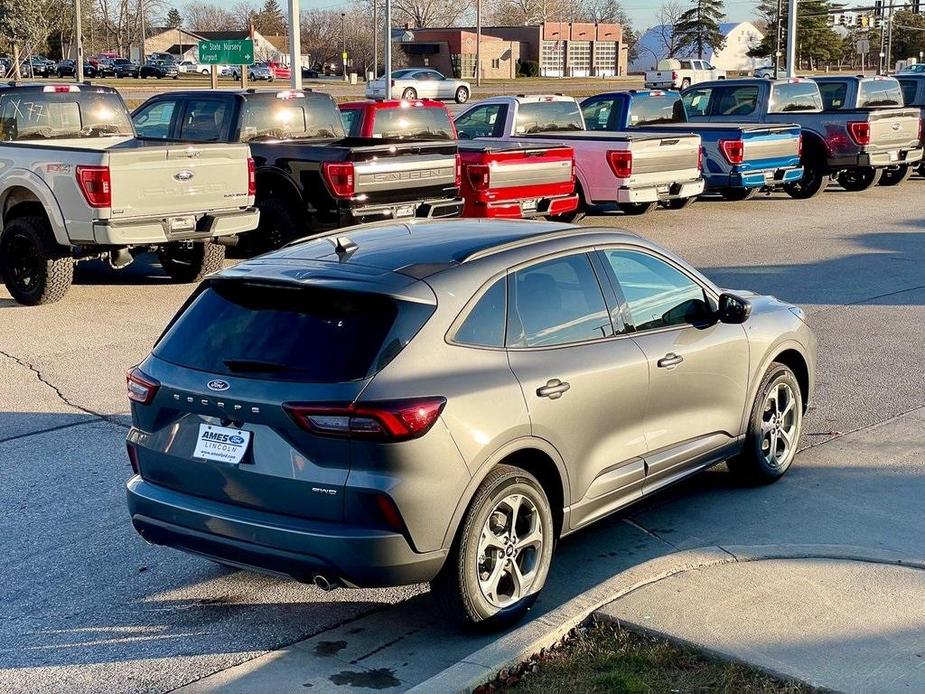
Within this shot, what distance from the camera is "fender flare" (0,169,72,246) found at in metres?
12.0

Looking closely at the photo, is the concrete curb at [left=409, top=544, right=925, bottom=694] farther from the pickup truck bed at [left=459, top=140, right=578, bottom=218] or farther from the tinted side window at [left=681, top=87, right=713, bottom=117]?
the tinted side window at [left=681, top=87, right=713, bottom=117]

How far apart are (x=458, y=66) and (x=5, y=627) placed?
10315 centimetres

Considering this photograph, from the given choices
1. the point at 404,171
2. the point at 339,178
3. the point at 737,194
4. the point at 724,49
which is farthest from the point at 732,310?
the point at 724,49

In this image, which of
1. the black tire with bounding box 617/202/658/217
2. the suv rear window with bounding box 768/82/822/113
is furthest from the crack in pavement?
the suv rear window with bounding box 768/82/822/113

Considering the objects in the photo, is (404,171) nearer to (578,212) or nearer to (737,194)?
(578,212)

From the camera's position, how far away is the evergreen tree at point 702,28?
126000mm

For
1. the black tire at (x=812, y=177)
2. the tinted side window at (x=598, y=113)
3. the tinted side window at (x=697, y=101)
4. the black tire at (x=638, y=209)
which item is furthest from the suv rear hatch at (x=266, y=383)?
the black tire at (x=812, y=177)

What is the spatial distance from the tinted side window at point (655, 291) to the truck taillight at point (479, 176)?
10.0 meters

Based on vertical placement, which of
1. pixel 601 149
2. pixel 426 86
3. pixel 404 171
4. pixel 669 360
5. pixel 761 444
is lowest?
pixel 761 444

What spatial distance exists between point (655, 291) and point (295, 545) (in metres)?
2.43

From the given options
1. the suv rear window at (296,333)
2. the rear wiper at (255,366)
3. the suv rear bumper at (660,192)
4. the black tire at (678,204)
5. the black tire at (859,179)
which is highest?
the suv rear window at (296,333)

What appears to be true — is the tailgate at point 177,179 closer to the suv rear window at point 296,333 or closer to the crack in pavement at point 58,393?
the crack in pavement at point 58,393

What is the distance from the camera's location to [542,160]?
16.9 meters

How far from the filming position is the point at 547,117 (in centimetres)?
1956
